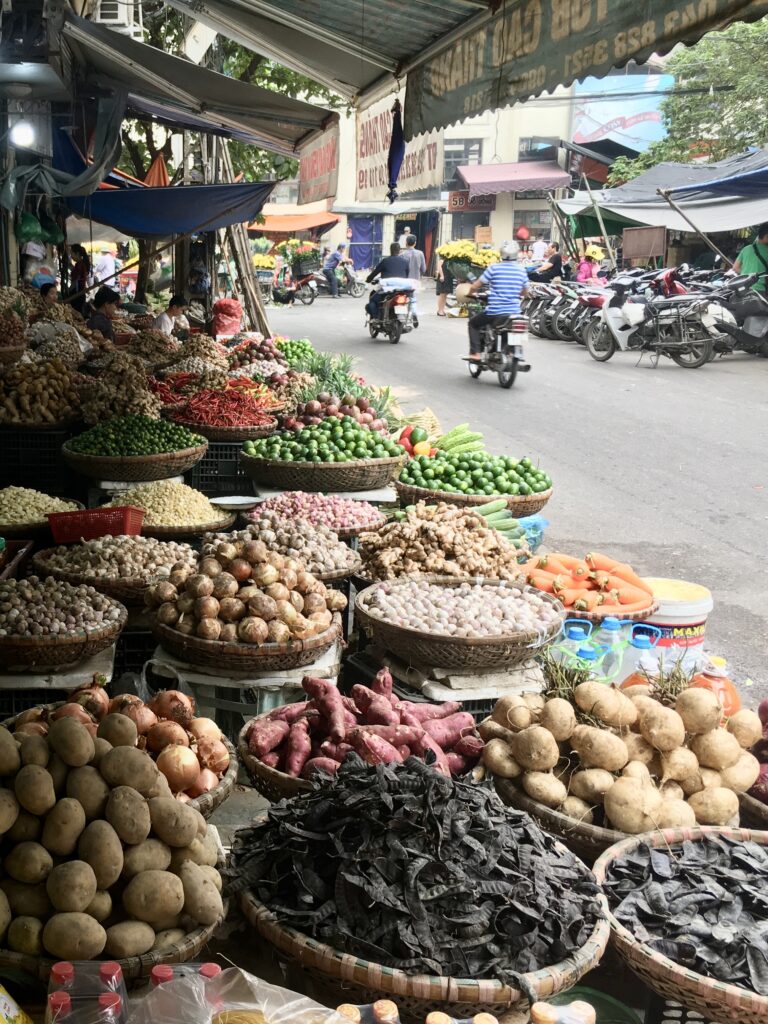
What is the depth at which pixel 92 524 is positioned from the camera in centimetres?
489

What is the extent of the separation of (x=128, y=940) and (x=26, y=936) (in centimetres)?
22

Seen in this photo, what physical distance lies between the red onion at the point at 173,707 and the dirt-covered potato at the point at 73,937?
1025 millimetres

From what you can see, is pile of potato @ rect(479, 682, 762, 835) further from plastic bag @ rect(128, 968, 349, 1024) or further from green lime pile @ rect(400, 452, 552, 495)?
green lime pile @ rect(400, 452, 552, 495)

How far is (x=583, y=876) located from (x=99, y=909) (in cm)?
121

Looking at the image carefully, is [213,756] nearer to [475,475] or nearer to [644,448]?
[475,475]

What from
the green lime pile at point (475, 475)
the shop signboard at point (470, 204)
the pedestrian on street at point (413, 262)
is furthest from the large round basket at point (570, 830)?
the shop signboard at point (470, 204)

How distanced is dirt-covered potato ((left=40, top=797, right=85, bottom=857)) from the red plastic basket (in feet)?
9.04

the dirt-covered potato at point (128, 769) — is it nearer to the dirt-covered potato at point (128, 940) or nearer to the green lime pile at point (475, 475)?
the dirt-covered potato at point (128, 940)

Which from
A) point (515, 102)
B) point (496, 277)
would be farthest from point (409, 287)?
point (515, 102)

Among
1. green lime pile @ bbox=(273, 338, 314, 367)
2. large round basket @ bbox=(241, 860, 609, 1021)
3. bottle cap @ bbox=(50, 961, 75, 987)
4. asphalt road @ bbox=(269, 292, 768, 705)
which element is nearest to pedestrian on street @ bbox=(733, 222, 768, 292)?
asphalt road @ bbox=(269, 292, 768, 705)

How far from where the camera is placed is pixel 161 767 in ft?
9.14

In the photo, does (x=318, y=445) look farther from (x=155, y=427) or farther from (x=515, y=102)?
(x=515, y=102)

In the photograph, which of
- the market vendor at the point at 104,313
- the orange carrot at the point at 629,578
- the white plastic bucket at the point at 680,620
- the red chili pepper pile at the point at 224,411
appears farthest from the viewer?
the market vendor at the point at 104,313

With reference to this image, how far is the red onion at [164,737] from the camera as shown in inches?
115
